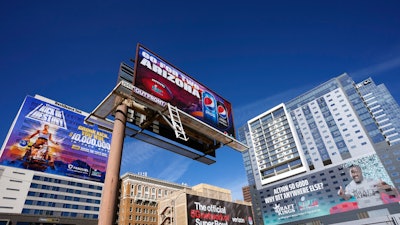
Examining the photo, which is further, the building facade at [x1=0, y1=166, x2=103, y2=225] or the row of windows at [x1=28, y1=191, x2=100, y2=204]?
the row of windows at [x1=28, y1=191, x2=100, y2=204]

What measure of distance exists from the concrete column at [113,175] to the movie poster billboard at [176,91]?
4.84 ft

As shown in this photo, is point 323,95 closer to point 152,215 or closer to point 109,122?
point 152,215

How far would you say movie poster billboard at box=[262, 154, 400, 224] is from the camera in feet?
288

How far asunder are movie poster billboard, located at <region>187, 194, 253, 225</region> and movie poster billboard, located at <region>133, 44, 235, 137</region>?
29.8 metres

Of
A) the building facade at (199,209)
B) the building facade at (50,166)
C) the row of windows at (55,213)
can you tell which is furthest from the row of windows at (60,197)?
the building facade at (199,209)

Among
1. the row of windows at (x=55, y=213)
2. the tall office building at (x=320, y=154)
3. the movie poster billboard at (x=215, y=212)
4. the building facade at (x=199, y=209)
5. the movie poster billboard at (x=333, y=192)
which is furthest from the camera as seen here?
the tall office building at (x=320, y=154)

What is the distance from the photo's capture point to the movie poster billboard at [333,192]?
87.9m

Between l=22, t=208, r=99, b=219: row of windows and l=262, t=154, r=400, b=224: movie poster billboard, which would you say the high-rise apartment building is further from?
l=22, t=208, r=99, b=219: row of windows

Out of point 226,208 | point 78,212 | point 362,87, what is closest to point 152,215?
point 78,212

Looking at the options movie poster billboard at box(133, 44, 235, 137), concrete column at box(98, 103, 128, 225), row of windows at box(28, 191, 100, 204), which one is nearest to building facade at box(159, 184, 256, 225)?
movie poster billboard at box(133, 44, 235, 137)

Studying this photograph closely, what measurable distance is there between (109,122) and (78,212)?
76.8 m

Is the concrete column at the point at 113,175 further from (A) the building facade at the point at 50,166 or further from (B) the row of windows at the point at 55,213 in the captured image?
(B) the row of windows at the point at 55,213

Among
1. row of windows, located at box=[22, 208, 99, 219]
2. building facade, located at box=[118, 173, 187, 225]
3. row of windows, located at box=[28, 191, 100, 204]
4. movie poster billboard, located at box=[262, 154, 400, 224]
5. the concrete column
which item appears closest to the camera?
the concrete column

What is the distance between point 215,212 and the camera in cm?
4406
